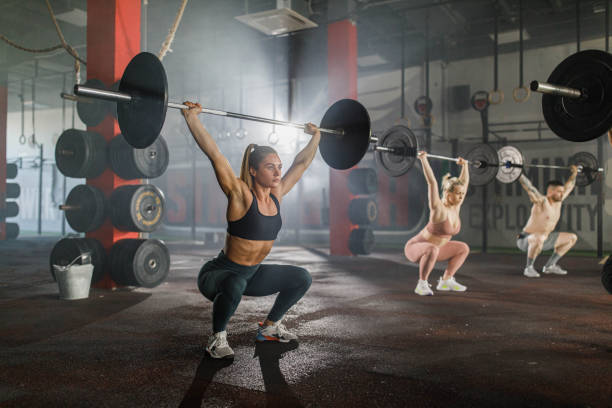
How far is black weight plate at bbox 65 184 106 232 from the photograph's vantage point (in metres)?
4.36

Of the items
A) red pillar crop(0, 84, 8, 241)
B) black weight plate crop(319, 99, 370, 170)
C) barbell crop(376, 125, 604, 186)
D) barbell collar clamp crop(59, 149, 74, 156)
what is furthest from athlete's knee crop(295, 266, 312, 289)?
red pillar crop(0, 84, 8, 241)

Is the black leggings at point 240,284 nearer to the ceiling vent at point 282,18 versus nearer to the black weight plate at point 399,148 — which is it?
the black weight plate at point 399,148

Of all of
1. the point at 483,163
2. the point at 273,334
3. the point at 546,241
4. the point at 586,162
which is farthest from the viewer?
the point at 586,162

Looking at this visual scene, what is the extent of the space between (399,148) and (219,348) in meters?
2.27

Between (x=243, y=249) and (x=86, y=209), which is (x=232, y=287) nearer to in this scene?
(x=243, y=249)

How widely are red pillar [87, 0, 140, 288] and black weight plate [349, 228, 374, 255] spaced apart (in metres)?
4.14

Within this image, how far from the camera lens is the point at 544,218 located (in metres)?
5.65

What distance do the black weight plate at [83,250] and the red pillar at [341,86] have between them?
14.2ft

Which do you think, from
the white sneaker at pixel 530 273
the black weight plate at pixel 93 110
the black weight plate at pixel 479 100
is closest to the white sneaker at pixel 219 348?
the black weight plate at pixel 93 110

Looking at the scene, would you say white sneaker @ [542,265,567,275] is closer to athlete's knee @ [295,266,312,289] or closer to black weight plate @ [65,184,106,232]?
athlete's knee @ [295,266,312,289]

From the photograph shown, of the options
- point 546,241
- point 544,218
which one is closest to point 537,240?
point 544,218

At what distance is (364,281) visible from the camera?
16.9 ft

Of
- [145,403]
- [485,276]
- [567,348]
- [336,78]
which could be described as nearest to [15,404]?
[145,403]

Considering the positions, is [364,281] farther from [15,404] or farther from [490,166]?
[15,404]
